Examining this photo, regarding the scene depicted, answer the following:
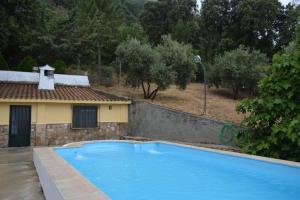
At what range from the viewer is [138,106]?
18.2 m

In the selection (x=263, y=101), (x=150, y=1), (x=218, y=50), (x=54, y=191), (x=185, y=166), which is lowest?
(x=185, y=166)

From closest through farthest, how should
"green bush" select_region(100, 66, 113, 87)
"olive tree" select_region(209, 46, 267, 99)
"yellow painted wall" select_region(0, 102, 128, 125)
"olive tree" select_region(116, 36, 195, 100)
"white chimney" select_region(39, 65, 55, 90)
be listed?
"yellow painted wall" select_region(0, 102, 128, 125), "white chimney" select_region(39, 65, 55, 90), "olive tree" select_region(116, 36, 195, 100), "olive tree" select_region(209, 46, 267, 99), "green bush" select_region(100, 66, 113, 87)

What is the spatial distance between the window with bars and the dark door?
2.52 m

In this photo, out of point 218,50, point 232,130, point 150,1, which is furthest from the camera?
point 150,1

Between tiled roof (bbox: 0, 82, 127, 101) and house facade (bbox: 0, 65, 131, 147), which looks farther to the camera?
tiled roof (bbox: 0, 82, 127, 101)

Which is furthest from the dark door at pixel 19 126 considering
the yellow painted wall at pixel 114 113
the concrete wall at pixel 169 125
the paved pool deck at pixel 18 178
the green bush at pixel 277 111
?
the green bush at pixel 277 111

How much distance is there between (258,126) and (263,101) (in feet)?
3.54

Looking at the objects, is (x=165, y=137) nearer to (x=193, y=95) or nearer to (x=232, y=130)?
(x=232, y=130)

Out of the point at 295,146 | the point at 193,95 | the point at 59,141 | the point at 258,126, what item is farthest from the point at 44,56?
the point at 295,146

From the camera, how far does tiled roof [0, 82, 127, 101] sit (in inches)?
618

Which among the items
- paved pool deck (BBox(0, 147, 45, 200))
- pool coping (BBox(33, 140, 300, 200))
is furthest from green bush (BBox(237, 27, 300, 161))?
paved pool deck (BBox(0, 147, 45, 200))

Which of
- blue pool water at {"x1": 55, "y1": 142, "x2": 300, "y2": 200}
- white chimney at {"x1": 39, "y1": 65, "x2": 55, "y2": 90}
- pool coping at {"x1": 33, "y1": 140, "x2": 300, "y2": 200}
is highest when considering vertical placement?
white chimney at {"x1": 39, "y1": 65, "x2": 55, "y2": 90}

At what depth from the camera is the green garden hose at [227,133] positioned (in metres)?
13.1

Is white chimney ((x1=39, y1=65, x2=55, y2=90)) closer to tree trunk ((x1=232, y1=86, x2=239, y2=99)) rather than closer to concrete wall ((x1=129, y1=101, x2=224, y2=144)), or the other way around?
concrete wall ((x1=129, y1=101, x2=224, y2=144))
